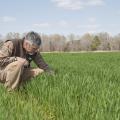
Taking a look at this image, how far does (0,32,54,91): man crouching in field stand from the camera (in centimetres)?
574

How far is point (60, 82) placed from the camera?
222 inches

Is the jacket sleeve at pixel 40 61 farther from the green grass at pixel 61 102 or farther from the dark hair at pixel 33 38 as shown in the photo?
the dark hair at pixel 33 38

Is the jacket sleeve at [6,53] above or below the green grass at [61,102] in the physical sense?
above

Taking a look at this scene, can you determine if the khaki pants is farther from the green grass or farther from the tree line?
the tree line

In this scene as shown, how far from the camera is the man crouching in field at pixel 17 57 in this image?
5738 mm

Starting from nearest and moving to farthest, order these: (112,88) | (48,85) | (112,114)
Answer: (112,114)
(112,88)
(48,85)

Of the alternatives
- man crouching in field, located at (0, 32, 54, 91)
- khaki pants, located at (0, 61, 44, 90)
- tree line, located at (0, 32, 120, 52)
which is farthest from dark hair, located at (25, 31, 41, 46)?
tree line, located at (0, 32, 120, 52)

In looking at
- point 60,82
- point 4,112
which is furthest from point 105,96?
point 60,82

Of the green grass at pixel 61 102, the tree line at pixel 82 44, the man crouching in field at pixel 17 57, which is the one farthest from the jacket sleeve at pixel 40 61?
the tree line at pixel 82 44

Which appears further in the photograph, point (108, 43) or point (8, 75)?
point (108, 43)

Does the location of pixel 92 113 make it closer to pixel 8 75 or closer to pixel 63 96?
pixel 63 96

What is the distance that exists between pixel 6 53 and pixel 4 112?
221cm

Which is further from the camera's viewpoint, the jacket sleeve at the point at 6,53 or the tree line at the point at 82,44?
the tree line at the point at 82,44

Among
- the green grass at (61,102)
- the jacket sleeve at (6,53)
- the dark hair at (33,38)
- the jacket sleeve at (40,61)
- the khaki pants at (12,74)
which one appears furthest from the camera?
the jacket sleeve at (40,61)
